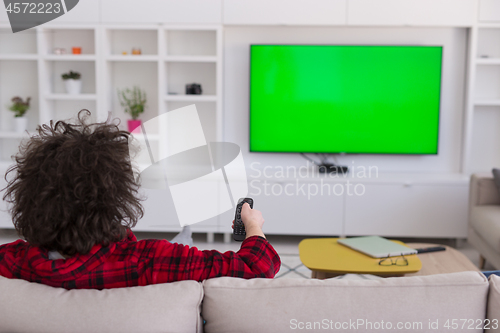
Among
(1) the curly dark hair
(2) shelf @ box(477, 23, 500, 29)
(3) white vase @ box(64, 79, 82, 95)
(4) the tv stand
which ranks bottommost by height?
(4) the tv stand

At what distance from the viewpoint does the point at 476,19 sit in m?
3.52

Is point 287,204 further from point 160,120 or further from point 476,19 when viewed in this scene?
point 476,19

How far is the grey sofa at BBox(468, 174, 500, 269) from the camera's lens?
274 cm

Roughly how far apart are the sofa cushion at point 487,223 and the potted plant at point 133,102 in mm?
2681

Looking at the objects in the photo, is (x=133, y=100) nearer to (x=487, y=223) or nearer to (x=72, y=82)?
(x=72, y=82)

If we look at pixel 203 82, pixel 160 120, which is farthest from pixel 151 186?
pixel 203 82

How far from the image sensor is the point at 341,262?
6.84ft

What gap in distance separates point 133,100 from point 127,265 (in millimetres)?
3091

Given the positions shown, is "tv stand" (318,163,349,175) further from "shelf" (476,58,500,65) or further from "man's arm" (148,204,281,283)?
"man's arm" (148,204,281,283)

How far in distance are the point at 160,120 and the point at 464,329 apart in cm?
325

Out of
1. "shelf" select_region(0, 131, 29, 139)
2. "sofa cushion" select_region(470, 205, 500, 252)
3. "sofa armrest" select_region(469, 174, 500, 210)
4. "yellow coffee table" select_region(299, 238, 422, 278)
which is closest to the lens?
"yellow coffee table" select_region(299, 238, 422, 278)

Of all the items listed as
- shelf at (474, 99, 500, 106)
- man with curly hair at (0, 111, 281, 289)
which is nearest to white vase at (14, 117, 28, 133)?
man with curly hair at (0, 111, 281, 289)

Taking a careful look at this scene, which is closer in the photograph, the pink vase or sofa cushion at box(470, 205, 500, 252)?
sofa cushion at box(470, 205, 500, 252)

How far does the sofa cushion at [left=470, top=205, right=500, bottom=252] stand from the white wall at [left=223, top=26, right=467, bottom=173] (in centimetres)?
88
